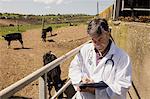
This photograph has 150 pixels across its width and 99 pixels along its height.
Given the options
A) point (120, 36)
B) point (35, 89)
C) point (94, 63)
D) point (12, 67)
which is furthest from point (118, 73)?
point (12, 67)

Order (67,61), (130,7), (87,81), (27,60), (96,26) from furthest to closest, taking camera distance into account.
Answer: (27,60) → (67,61) → (130,7) → (87,81) → (96,26)

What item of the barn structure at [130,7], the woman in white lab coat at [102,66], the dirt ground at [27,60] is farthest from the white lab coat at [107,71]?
the dirt ground at [27,60]

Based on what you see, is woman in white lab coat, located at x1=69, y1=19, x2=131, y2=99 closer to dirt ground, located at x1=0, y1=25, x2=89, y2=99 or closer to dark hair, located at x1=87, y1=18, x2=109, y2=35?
dark hair, located at x1=87, y1=18, x2=109, y2=35

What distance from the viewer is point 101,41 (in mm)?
2949

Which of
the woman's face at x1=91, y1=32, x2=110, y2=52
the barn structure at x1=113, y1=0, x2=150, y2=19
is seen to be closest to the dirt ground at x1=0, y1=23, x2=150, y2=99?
the barn structure at x1=113, y1=0, x2=150, y2=19

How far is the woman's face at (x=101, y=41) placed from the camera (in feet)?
9.57

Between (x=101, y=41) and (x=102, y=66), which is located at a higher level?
(x=101, y=41)

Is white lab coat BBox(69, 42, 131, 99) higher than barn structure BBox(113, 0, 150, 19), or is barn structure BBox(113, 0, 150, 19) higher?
barn structure BBox(113, 0, 150, 19)

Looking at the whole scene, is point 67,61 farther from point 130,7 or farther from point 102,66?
point 102,66

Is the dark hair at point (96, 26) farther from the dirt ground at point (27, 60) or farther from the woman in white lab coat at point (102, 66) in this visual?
the dirt ground at point (27, 60)

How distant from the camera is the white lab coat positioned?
9.39 feet

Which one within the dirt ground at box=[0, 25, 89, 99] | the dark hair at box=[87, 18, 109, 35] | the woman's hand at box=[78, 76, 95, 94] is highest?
the dark hair at box=[87, 18, 109, 35]

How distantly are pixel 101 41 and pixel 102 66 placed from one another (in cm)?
20

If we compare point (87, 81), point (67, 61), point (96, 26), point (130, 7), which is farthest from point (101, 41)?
point (67, 61)
